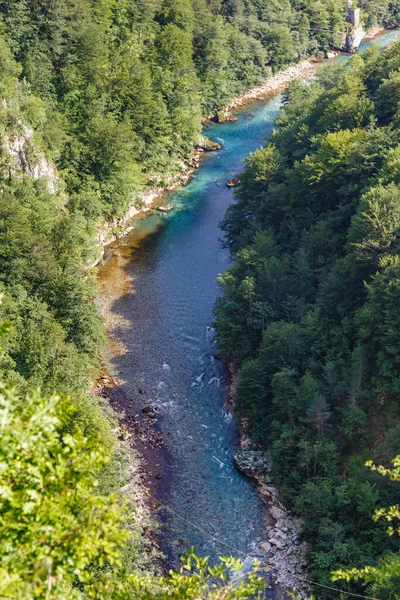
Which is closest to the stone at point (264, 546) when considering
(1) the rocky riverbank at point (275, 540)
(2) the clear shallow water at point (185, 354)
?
(1) the rocky riverbank at point (275, 540)

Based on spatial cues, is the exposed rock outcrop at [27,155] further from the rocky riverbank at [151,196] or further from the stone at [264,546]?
the stone at [264,546]

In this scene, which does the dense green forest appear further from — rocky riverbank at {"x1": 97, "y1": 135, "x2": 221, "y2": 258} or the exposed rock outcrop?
the exposed rock outcrop

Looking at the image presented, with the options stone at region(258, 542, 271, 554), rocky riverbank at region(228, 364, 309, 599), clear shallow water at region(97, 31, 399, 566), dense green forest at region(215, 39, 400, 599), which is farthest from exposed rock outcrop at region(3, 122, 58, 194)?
stone at region(258, 542, 271, 554)

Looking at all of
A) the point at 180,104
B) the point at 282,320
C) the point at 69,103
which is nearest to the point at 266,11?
the point at 180,104

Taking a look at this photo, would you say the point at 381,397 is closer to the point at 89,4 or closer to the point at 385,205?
the point at 385,205

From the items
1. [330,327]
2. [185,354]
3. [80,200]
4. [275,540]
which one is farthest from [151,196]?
[275,540]

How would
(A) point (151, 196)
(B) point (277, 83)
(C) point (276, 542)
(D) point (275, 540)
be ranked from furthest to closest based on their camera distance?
(B) point (277, 83) → (A) point (151, 196) → (D) point (275, 540) → (C) point (276, 542)

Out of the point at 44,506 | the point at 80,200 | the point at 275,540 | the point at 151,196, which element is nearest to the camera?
the point at 44,506

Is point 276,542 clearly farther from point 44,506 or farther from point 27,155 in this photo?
point 27,155

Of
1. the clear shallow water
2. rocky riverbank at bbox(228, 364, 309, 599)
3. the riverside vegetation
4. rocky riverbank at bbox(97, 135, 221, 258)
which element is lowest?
rocky riverbank at bbox(228, 364, 309, 599)
